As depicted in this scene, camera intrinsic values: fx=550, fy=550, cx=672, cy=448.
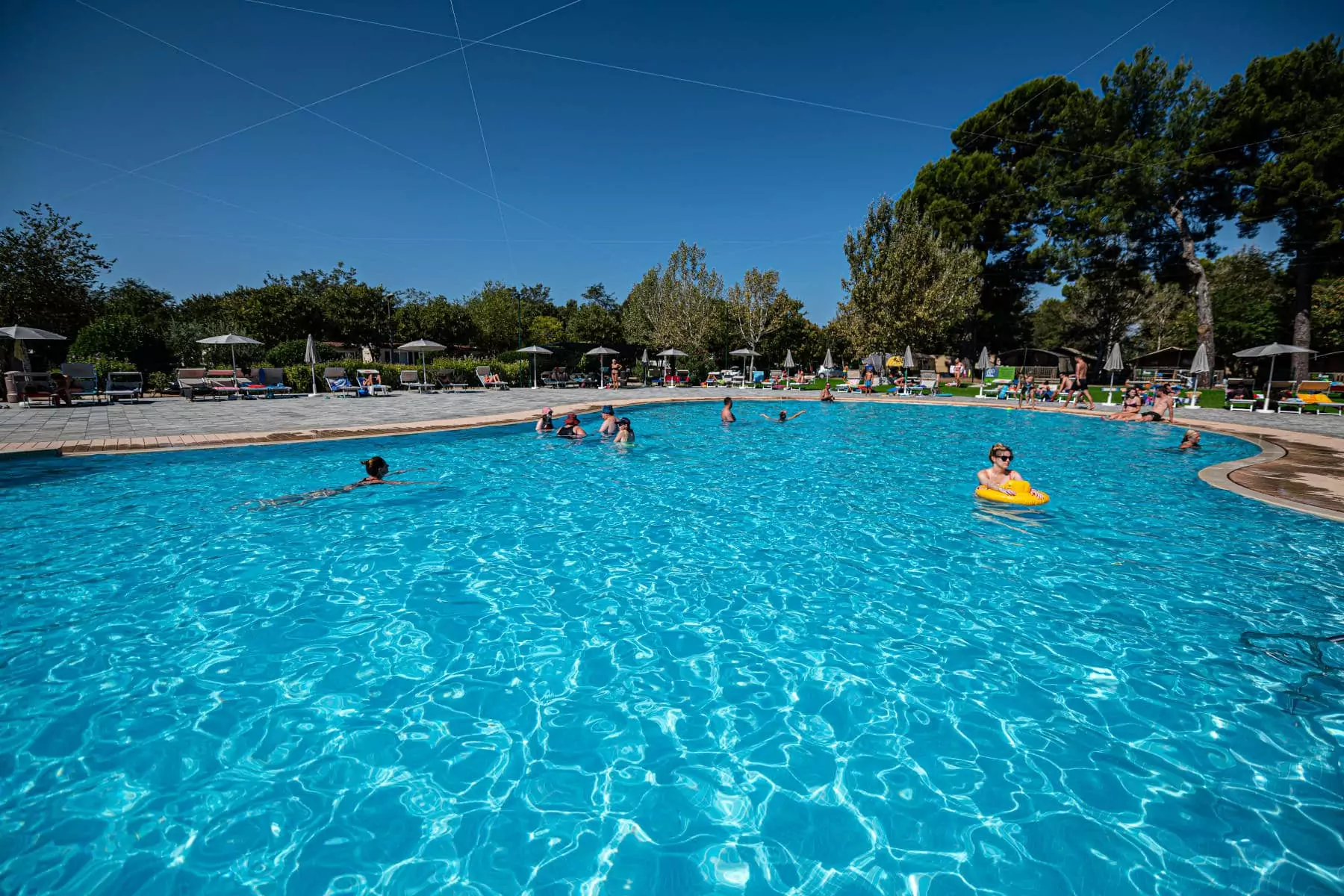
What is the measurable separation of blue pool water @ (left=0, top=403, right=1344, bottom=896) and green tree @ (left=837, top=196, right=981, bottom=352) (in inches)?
1137

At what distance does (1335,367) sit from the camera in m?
36.7

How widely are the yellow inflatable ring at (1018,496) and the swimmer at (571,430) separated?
923 cm

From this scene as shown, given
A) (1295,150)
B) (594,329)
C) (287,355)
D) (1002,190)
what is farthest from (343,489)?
(594,329)

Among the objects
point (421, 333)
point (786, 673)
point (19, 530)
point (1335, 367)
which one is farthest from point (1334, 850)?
point (421, 333)

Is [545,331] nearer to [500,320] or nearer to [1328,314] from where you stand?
[500,320]

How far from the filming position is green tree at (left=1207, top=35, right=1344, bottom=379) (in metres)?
24.6

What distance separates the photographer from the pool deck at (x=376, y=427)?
8984mm

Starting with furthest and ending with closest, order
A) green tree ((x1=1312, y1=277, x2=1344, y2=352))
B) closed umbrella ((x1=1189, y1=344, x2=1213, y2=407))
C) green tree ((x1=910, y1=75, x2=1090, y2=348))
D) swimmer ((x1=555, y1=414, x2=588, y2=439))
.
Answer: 1. green tree ((x1=910, y1=75, x2=1090, y2=348))
2. green tree ((x1=1312, y1=277, x2=1344, y2=352))
3. closed umbrella ((x1=1189, y1=344, x2=1213, y2=407))
4. swimmer ((x1=555, y1=414, x2=588, y2=439))

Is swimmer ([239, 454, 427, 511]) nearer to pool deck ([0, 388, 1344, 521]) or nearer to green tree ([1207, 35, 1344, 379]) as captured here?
pool deck ([0, 388, 1344, 521])

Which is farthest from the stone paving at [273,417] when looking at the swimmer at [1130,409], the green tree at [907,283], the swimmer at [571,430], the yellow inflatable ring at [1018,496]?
the green tree at [907,283]

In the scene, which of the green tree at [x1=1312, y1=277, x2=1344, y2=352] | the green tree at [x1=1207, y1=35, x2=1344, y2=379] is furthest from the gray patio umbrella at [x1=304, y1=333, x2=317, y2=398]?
the green tree at [x1=1312, y1=277, x2=1344, y2=352]

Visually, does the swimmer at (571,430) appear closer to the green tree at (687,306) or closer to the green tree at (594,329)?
the green tree at (687,306)

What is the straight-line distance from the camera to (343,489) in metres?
9.22

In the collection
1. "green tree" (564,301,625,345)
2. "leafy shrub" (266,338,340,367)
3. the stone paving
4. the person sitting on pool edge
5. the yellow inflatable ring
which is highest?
"green tree" (564,301,625,345)
